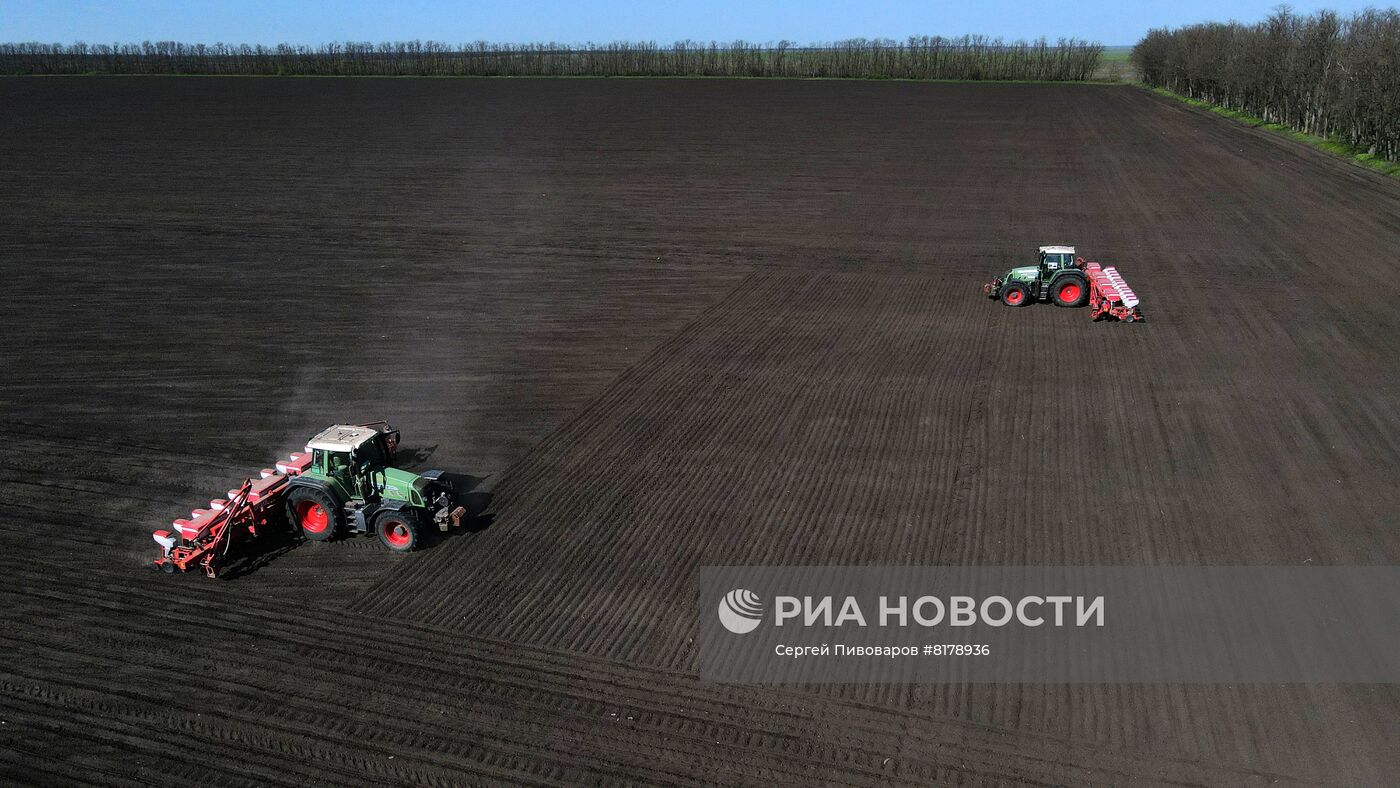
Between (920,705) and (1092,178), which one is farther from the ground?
(1092,178)

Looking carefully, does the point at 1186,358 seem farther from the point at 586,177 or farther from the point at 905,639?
the point at 586,177

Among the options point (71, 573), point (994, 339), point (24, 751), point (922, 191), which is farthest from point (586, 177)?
point (24, 751)

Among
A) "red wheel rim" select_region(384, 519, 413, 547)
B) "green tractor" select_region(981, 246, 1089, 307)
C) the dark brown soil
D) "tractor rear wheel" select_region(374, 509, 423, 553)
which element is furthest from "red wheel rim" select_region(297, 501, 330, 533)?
"green tractor" select_region(981, 246, 1089, 307)
